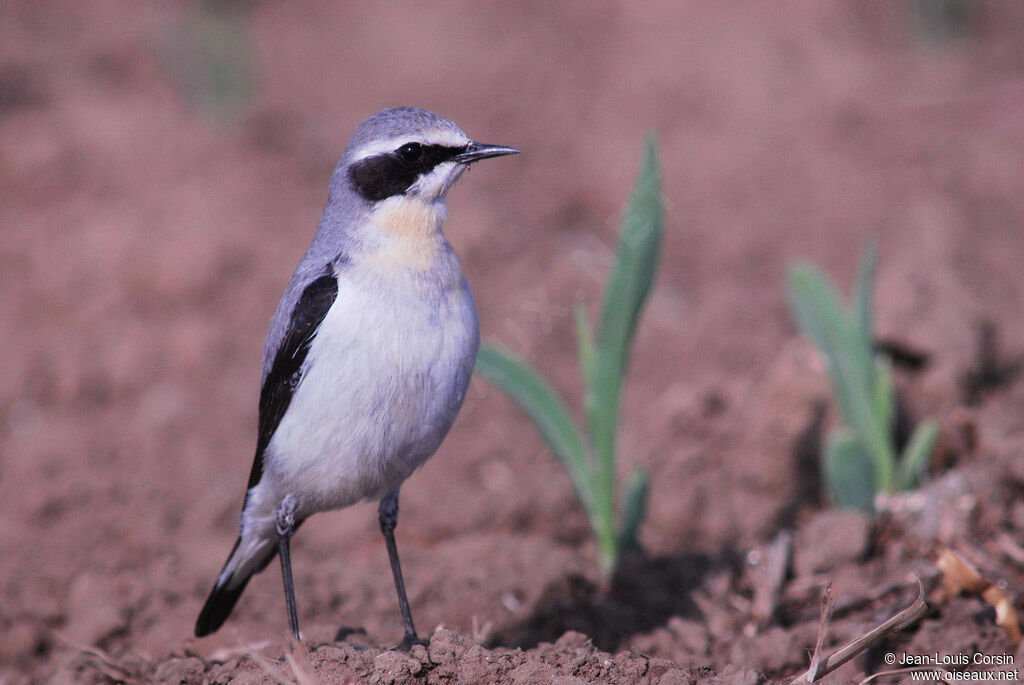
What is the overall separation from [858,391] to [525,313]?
2.82 metres

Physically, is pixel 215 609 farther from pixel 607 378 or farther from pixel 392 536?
pixel 607 378

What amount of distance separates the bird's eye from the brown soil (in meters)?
1.67

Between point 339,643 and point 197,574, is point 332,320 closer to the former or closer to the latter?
point 339,643

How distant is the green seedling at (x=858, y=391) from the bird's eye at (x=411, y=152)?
2111mm

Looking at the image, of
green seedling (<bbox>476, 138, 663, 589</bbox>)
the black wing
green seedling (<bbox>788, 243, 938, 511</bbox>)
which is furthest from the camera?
green seedling (<bbox>788, 243, 938, 511</bbox>)

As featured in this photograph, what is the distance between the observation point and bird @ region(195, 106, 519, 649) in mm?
3209

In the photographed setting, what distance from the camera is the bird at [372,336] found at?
10.5 feet

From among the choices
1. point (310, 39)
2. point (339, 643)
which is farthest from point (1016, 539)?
point (310, 39)

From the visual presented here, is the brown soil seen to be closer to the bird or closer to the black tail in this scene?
the black tail

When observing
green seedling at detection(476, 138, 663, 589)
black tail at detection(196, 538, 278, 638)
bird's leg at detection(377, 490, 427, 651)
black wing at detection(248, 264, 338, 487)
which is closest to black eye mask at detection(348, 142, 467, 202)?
black wing at detection(248, 264, 338, 487)

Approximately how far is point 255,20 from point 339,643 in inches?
371

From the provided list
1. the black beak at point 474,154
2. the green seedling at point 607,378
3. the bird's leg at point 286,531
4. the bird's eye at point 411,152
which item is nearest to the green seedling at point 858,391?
the green seedling at point 607,378

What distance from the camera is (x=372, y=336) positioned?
318 cm

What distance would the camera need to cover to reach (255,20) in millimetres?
11102
